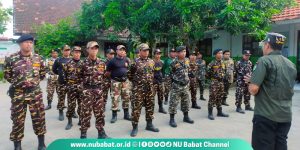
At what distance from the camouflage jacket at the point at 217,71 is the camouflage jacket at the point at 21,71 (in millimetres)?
4216

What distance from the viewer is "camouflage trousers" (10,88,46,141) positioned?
4.17 m

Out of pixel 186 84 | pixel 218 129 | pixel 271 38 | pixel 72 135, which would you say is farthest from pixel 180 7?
pixel 271 38

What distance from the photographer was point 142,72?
17.5 ft

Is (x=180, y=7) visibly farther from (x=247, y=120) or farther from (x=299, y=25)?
(x=299, y=25)

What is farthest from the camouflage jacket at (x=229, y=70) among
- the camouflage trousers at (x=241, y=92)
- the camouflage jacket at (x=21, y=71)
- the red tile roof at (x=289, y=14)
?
the red tile roof at (x=289, y=14)

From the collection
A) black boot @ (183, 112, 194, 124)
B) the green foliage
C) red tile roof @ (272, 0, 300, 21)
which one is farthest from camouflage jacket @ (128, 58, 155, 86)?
the green foliage

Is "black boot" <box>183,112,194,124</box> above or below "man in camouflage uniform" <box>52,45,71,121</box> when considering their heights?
below

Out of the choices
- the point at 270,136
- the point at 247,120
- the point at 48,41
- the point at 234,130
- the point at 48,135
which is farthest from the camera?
the point at 48,41

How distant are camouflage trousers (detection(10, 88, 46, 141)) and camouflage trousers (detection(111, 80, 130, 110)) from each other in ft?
7.75

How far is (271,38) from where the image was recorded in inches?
119

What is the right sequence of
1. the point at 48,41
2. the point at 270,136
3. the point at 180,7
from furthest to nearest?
the point at 48,41, the point at 180,7, the point at 270,136

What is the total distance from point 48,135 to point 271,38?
441 centimetres

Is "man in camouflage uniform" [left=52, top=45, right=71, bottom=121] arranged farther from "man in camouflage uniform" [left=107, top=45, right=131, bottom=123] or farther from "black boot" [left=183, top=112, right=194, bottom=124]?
"black boot" [left=183, top=112, right=194, bottom=124]

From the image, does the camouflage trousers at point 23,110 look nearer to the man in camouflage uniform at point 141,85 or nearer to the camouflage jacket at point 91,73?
the camouflage jacket at point 91,73
